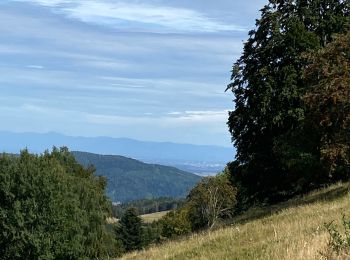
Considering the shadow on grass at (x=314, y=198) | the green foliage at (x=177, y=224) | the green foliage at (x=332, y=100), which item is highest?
the green foliage at (x=332, y=100)

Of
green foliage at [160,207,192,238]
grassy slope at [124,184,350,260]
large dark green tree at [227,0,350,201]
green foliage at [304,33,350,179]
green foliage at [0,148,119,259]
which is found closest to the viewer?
grassy slope at [124,184,350,260]

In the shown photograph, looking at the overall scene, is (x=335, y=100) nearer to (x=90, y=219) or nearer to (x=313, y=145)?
(x=313, y=145)

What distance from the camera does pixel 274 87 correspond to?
3173 cm

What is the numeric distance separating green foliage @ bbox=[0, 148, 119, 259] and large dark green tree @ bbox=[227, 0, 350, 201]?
47.9ft

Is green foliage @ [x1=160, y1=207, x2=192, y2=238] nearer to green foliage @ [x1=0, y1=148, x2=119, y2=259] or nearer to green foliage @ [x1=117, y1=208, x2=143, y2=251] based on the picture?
green foliage @ [x1=117, y1=208, x2=143, y2=251]

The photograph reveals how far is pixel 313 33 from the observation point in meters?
32.3

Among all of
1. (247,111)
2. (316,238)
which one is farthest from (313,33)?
(316,238)

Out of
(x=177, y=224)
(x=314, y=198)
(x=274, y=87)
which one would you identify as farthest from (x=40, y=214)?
(x=177, y=224)

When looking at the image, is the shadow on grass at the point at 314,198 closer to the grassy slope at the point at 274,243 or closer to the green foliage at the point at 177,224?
the grassy slope at the point at 274,243

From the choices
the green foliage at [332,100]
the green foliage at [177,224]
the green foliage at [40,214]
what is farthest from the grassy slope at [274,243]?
the green foliage at [177,224]

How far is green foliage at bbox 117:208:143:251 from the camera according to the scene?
274 ft

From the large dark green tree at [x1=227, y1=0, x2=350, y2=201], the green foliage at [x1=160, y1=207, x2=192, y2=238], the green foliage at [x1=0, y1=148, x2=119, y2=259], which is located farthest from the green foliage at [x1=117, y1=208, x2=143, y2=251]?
the large dark green tree at [x1=227, y1=0, x2=350, y2=201]

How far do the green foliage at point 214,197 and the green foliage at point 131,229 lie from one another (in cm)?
1728

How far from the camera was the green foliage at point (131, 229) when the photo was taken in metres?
83.4
